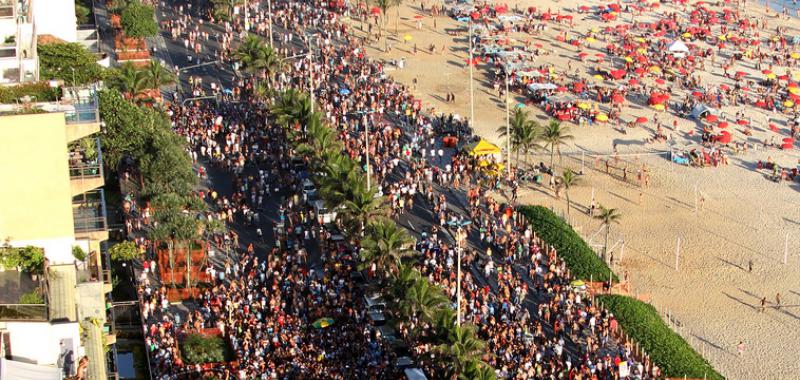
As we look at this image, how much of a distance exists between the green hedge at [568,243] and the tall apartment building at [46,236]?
96.2 feet

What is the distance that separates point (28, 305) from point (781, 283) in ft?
126

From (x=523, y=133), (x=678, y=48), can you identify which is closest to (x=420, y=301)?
(x=523, y=133)

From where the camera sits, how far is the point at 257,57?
2805 inches

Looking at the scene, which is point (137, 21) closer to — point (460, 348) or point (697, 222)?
point (697, 222)

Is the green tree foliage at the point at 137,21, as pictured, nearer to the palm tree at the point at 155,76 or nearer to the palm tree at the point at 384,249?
the palm tree at the point at 155,76

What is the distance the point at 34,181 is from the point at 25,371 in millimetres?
3725

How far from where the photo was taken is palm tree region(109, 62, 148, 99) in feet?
199

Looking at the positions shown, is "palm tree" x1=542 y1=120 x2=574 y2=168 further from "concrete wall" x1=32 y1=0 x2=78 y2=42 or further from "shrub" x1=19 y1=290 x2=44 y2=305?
"shrub" x1=19 y1=290 x2=44 y2=305

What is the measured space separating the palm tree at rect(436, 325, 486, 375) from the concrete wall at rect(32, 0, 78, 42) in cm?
3062

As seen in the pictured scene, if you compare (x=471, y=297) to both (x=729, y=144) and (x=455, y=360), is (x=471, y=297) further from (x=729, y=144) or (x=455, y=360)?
(x=729, y=144)

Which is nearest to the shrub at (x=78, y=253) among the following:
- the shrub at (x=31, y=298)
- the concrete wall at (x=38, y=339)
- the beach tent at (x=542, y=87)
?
the shrub at (x=31, y=298)

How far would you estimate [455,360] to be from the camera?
3744 centimetres

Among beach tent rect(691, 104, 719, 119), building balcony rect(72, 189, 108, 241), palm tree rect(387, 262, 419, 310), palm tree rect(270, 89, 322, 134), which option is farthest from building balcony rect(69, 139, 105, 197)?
beach tent rect(691, 104, 719, 119)

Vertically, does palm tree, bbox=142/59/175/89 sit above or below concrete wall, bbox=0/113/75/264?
below
